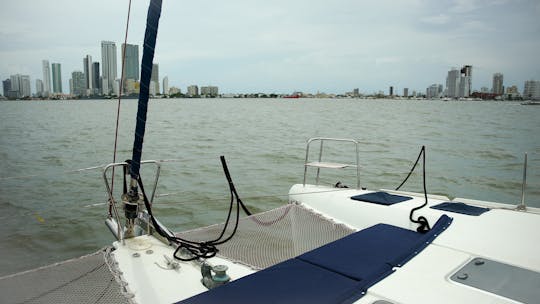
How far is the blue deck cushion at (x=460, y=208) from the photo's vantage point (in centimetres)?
286

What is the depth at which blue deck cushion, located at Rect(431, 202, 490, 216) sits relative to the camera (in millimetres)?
2861

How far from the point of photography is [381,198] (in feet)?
11.2

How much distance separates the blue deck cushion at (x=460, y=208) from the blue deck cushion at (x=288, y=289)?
154 cm

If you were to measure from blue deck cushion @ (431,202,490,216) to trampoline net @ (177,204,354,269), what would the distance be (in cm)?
74

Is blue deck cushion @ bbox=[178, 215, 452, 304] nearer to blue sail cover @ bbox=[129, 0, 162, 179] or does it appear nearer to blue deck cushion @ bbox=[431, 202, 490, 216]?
blue deck cushion @ bbox=[431, 202, 490, 216]

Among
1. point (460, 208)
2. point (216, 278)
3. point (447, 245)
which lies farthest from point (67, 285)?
point (460, 208)

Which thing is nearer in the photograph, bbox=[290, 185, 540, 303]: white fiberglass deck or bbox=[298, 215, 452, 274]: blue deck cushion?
bbox=[290, 185, 540, 303]: white fiberglass deck

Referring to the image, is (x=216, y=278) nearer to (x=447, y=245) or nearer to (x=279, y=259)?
(x=279, y=259)

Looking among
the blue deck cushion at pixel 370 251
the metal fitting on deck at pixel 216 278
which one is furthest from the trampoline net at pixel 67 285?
the blue deck cushion at pixel 370 251

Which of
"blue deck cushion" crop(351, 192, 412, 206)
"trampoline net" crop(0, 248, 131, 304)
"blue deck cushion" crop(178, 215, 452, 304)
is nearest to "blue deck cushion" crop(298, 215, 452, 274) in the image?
"blue deck cushion" crop(178, 215, 452, 304)

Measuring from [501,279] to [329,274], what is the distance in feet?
2.52

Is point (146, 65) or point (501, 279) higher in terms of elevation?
Answer: point (146, 65)

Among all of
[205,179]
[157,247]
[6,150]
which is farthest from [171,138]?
[157,247]

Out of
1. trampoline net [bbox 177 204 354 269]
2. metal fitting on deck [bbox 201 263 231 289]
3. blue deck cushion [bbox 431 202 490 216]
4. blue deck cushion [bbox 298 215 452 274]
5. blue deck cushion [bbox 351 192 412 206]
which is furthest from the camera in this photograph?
blue deck cushion [bbox 351 192 412 206]
